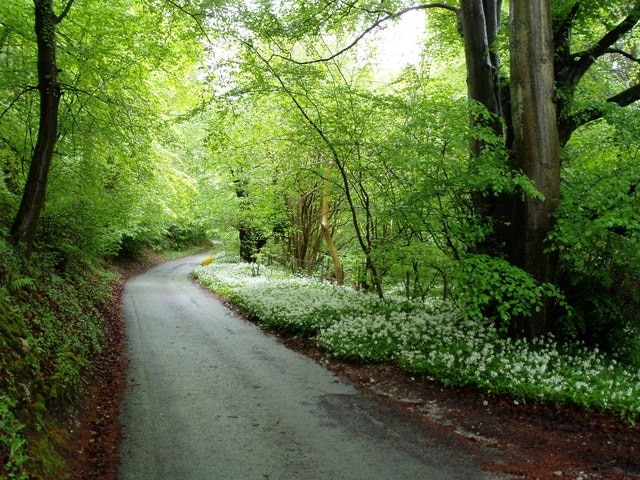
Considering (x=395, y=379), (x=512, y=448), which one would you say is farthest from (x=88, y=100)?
(x=512, y=448)

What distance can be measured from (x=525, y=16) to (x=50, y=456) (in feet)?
29.4

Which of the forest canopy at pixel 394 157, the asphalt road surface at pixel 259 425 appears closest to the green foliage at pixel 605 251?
the forest canopy at pixel 394 157

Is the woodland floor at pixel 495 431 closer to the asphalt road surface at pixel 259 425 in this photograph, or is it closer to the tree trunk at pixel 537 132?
A: the asphalt road surface at pixel 259 425

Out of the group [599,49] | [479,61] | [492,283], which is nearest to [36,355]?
[492,283]

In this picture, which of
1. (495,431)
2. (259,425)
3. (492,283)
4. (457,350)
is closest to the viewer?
(495,431)

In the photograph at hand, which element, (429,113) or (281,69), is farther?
(281,69)

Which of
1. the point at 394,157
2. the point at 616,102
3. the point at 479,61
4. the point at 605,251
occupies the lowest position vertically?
the point at 605,251

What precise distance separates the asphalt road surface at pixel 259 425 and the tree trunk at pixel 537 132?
11.6 ft

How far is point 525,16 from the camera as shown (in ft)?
24.2

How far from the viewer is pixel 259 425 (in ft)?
19.1

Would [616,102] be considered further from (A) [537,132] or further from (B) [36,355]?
(B) [36,355]

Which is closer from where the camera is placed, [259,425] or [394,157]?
[259,425]

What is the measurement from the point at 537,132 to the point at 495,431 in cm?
496

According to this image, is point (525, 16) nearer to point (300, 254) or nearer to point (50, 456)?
point (50, 456)
